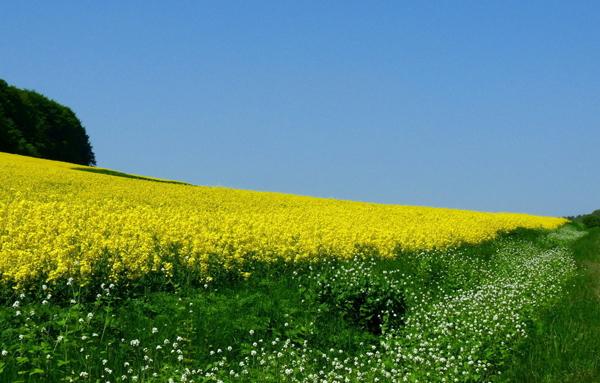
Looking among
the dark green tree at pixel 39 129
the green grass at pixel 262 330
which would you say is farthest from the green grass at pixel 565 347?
the dark green tree at pixel 39 129

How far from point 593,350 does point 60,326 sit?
26.0 ft

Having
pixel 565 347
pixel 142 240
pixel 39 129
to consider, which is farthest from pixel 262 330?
pixel 39 129

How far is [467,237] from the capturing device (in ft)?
85.8

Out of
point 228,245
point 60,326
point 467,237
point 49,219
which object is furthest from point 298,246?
point 467,237

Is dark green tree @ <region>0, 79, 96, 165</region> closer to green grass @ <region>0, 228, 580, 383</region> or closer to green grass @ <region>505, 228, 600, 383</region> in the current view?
green grass @ <region>0, 228, 580, 383</region>

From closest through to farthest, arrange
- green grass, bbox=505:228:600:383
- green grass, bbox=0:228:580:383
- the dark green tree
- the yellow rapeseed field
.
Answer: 1. green grass, bbox=0:228:580:383
2. green grass, bbox=505:228:600:383
3. the yellow rapeseed field
4. the dark green tree

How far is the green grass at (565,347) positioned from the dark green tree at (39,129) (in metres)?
65.6

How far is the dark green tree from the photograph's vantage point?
68000 millimetres

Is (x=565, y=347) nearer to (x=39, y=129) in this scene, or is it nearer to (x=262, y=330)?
(x=262, y=330)

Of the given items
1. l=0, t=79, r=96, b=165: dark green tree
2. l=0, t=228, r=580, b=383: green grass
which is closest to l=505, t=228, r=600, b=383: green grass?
l=0, t=228, r=580, b=383: green grass

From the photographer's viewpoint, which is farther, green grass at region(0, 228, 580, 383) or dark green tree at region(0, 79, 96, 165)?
dark green tree at region(0, 79, 96, 165)

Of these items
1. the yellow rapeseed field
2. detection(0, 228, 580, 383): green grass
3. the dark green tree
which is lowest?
detection(0, 228, 580, 383): green grass

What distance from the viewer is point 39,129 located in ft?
244

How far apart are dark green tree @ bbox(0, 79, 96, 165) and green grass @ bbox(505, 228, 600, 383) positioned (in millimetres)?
65643
